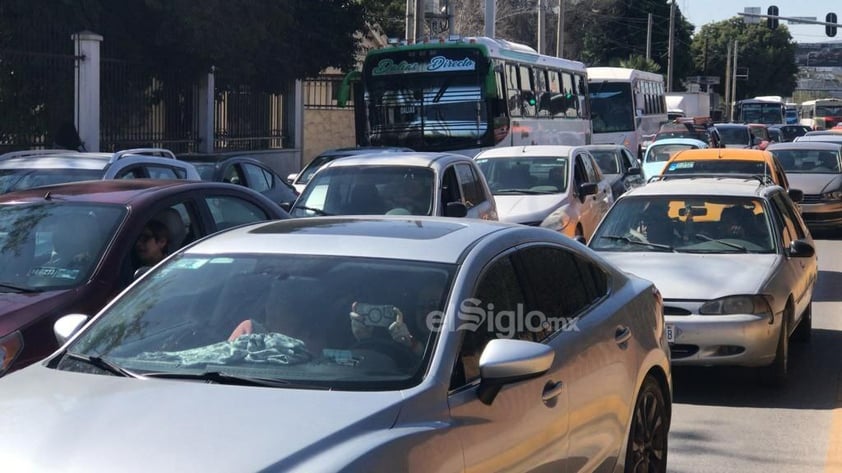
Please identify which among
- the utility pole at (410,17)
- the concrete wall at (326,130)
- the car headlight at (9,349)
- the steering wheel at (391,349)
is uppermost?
the utility pole at (410,17)

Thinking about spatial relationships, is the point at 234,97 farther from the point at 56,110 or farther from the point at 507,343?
the point at 507,343

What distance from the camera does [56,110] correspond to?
2016 centimetres

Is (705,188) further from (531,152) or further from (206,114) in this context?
(206,114)

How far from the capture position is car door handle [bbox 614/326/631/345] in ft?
17.4

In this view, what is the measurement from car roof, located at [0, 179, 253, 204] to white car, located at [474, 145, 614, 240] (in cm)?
734

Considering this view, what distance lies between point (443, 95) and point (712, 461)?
1607cm

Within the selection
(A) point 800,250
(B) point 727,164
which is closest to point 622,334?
(A) point 800,250

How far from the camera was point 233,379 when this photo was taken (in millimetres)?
3953

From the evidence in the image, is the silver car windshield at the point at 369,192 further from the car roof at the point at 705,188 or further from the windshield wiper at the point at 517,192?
the windshield wiper at the point at 517,192

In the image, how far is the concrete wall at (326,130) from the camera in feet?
123

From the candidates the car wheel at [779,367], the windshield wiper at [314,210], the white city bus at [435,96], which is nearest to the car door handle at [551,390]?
the car wheel at [779,367]

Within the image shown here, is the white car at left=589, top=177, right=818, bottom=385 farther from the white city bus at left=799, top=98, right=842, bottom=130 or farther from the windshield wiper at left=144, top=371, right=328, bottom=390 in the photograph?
the white city bus at left=799, top=98, right=842, bottom=130

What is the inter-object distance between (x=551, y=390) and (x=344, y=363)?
926 mm

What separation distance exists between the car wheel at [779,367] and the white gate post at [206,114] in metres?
19.3
